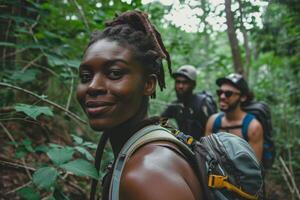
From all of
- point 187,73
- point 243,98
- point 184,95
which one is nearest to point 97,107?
point 243,98

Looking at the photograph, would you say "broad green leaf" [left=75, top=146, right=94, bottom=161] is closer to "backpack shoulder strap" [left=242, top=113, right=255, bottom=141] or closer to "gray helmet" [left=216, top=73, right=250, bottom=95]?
"backpack shoulder strap" [left=242, top=113, right=255, bottom=141]

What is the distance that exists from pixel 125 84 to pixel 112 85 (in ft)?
0.21

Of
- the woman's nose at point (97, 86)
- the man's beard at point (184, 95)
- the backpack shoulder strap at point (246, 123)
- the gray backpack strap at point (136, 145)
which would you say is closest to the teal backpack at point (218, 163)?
the gray backpack strap at point (136, 145)

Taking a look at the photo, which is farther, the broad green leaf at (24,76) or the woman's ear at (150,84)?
the broad green leaf at (24,76)

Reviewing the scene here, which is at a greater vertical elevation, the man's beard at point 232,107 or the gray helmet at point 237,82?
the gray helmet at point 237,82

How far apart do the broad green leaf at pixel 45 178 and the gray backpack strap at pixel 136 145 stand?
0.76 metres

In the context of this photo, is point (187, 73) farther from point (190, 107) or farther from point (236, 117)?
point (236, 117)

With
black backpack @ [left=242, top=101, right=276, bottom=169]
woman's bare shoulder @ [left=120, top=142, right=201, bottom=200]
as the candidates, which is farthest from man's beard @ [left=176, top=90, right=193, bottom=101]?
woman's bare shoulder @ [left=120, top=142, right=201, bottom=200]

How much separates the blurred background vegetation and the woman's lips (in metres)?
0.51

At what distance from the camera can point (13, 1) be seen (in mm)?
3805

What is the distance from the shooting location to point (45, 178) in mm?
2143

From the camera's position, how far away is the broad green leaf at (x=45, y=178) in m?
2.11

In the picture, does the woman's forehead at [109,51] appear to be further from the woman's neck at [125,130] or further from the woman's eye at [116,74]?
the woman's neck at [125,130]

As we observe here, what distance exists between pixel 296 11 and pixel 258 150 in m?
2.95
